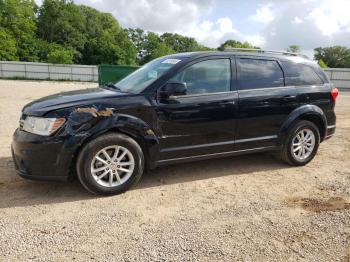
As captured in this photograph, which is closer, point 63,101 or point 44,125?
point 44,125

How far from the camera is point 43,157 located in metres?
3.86

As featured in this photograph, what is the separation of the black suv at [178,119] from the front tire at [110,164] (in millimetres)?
12

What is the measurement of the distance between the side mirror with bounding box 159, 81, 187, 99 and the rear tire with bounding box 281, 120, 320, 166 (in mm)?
2000

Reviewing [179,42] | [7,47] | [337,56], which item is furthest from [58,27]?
[337,56]

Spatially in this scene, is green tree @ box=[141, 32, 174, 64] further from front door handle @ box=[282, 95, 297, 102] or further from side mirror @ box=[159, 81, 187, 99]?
side mirror @ box=[159, 81, 187, 99]

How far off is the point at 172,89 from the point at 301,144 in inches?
96.6

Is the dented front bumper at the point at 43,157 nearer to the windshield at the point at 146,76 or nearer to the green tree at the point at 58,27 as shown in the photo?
the windshield at the point at 146,76

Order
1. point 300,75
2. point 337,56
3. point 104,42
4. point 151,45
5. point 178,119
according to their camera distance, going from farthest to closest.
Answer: point 337,56, point 151,45, point 104,42, point 300,75, point 178,119

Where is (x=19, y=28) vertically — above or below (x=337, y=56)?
above

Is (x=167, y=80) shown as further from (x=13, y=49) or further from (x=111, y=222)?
(x=13, y=49)

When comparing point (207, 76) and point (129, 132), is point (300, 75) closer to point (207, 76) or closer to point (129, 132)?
point (207, 76)

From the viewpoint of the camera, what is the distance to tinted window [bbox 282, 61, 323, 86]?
5277mm

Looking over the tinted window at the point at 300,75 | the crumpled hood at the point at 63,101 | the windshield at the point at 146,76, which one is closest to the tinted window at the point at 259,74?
the tinted window at the point at 300,75

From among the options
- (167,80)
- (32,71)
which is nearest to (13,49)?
(32,71)
